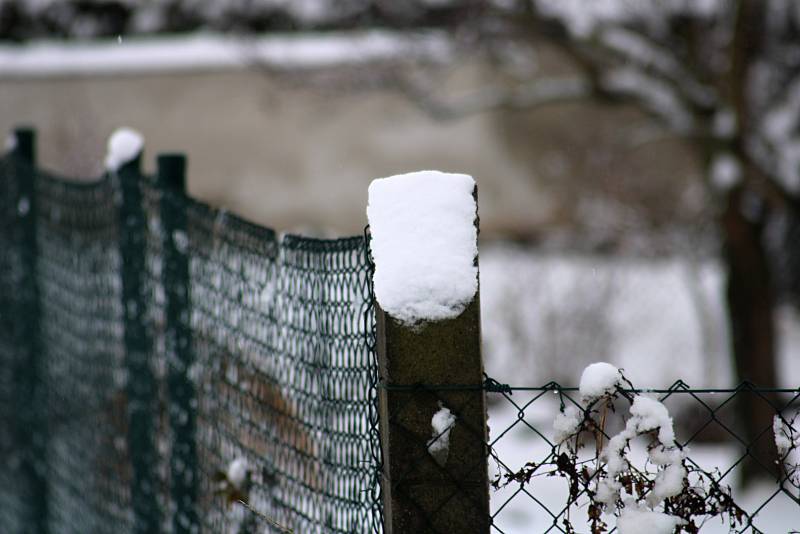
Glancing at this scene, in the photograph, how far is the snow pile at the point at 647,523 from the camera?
1717 mm

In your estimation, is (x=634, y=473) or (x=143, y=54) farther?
(x=143, y=54)

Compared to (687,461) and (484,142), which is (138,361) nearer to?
(687,461)

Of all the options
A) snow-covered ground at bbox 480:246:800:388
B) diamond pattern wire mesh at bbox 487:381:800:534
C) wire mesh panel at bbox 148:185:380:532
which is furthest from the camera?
snow-covered ground at bbox 480:246:800:388

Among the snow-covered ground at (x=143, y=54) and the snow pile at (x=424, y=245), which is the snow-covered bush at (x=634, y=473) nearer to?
the snow pile at (x=424, y=245)

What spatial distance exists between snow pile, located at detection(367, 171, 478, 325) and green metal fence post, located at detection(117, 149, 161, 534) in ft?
4.34

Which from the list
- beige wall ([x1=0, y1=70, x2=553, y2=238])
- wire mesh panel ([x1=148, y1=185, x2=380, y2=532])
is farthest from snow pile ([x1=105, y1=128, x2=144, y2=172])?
beige wall ([x1=0, y1=70, x2=553, y2=238])

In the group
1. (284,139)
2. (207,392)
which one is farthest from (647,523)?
(284,139)

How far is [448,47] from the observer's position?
7.49m

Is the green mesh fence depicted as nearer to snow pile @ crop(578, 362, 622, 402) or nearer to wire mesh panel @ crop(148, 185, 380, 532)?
Result: wire mesh panel @ crop(148, 185, 380, 532)

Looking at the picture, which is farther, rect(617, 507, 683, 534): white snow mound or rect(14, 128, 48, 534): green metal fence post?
rect(14, 128, 48, 534): green metal fence post

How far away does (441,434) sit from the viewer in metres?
1.75

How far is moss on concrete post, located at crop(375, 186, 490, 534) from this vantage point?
1749mm

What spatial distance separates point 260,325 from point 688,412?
6468 millimetres

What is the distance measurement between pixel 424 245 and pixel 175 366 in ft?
3.95
